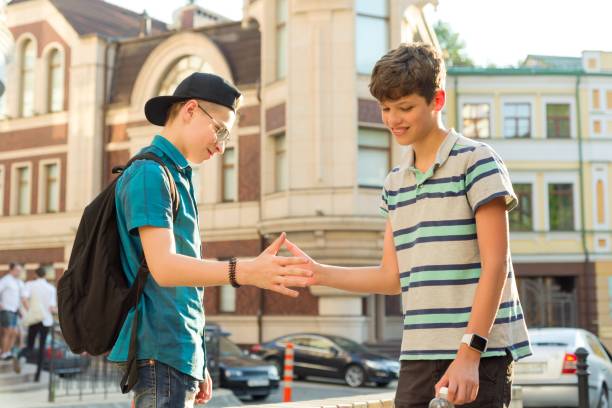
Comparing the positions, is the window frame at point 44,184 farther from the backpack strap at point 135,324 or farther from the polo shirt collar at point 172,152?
the backpack strap at point 135,324

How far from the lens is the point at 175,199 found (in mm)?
3455

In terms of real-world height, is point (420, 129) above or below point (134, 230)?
above

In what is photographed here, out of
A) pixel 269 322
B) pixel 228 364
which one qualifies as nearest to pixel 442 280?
pixel 228 364

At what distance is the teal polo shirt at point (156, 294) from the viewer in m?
3.30

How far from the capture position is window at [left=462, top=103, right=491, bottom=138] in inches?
1373

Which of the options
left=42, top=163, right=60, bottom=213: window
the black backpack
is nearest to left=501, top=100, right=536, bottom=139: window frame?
left=42, top=163, right=60, bottom=213: window

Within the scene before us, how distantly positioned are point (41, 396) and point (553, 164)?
24.2 meters

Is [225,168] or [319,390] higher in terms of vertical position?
[225,168]

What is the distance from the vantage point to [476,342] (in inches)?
123

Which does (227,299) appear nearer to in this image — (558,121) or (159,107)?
(558,121)

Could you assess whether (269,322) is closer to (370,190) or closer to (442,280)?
(370,190)

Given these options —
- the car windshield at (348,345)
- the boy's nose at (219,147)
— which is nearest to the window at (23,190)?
the car windshield at (348,345)

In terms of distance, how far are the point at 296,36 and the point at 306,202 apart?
503 centimetres

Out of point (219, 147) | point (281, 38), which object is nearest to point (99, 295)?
point (219, 147)
